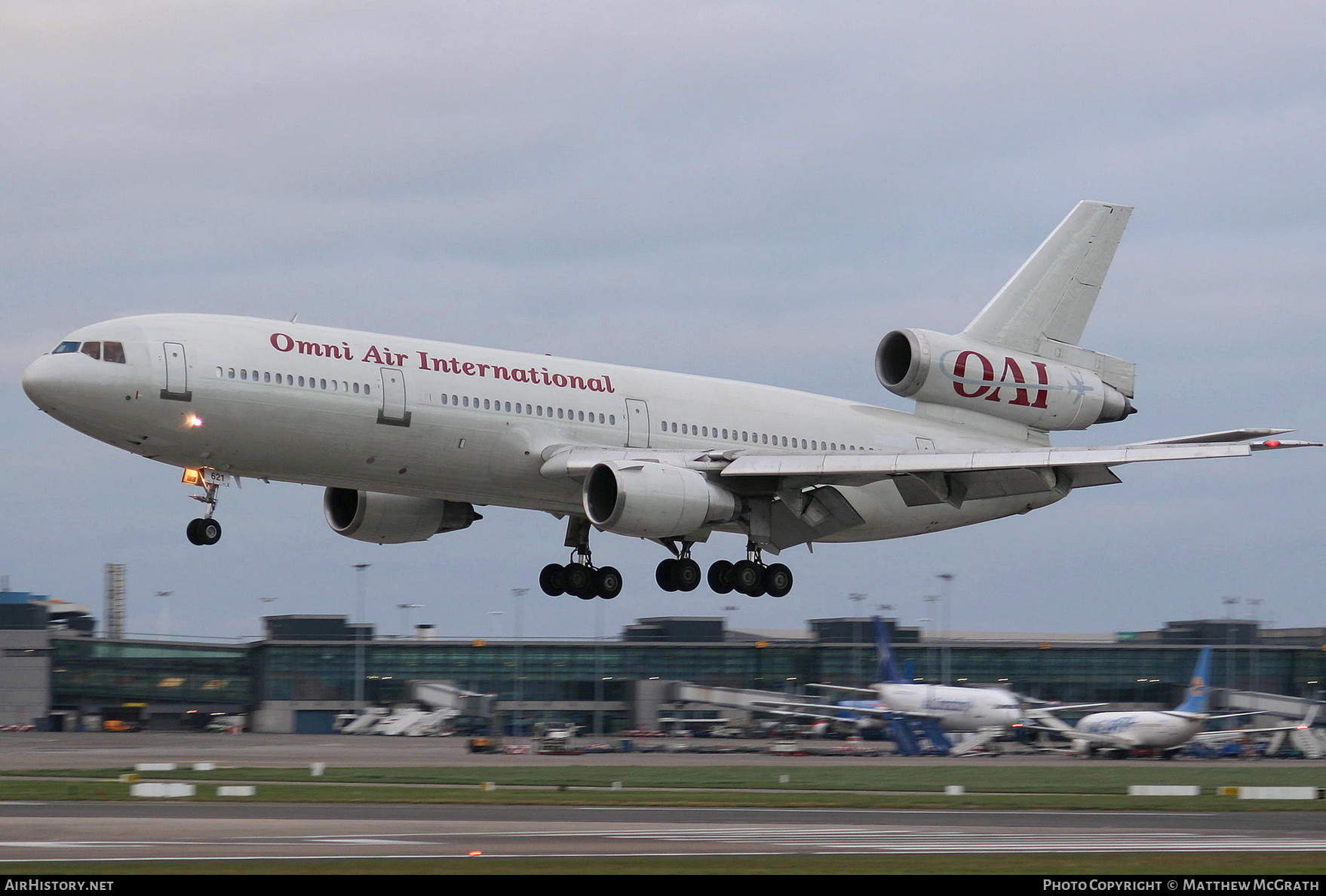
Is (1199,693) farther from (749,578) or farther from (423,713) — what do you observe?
(423,713)

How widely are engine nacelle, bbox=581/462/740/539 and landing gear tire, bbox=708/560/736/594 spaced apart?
4010 mm

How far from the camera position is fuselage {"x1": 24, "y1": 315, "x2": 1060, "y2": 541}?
34.8m

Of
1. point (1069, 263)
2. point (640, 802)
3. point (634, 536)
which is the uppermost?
point (1069, 263)

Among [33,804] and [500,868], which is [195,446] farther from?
[500,868]

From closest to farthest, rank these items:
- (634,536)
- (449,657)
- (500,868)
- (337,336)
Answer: (500,868) < (337,336) < (634,536) < (449,657)

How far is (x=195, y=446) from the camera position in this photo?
35500 millimetres

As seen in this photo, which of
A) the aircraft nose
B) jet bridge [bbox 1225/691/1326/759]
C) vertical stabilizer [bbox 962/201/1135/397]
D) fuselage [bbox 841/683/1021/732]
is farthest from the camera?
fuselage [bbox 841/683/1021/732]

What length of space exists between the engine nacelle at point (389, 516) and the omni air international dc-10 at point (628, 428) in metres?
0.06

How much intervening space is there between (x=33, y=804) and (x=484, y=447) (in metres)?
13.4

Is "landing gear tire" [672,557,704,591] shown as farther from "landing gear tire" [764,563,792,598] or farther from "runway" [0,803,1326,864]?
"runway" [0,803,1326,864]

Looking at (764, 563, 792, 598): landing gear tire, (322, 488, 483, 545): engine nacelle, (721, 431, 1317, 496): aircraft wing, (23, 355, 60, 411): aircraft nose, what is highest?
(23, 355, 60, 411): aircraft nose

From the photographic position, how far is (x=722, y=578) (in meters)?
44.3

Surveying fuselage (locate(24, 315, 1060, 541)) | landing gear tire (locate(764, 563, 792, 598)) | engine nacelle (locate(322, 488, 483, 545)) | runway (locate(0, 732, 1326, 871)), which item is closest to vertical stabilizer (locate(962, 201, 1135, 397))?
fuselage (locate(24, 315, 1060, 541))
